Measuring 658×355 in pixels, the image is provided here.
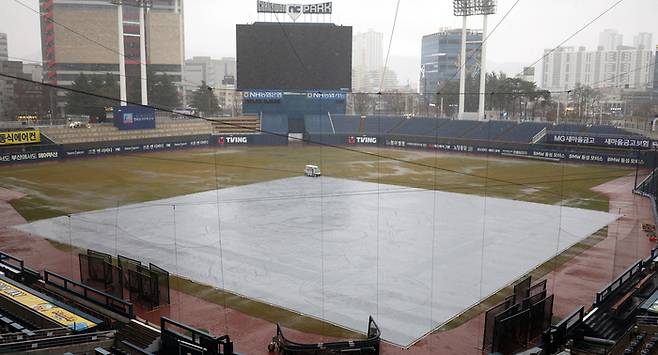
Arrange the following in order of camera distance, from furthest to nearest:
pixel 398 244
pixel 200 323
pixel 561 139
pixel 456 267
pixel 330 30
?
1. pixel 330 30
2. pixel 561 139
3. pixel 398 244
4. pixel 456 267
5. pixel 200 323

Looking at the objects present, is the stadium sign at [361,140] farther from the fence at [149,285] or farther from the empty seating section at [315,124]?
the fence at [149,285]

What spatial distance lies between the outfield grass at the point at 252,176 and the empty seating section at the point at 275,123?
10.2 metres

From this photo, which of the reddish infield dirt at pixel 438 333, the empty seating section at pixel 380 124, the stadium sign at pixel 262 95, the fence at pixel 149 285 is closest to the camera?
the reddish infield dirt at pixel 438 333

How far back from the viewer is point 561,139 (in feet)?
173

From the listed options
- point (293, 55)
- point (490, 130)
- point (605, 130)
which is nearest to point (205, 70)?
point (293, 55)

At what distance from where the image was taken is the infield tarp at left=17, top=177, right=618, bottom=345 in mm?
16734

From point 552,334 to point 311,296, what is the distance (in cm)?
727

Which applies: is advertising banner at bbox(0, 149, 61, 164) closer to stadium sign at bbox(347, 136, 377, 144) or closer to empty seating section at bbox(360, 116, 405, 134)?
stadium sign at bbox(347, 136, 377, 144)

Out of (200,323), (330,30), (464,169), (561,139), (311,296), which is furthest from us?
(330,30)

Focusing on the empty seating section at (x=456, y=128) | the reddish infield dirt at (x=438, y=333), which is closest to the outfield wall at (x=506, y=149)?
the empty seating section at (x=456, y=128)

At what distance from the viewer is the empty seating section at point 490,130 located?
60281 millimetres

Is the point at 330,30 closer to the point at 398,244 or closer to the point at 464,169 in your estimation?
the point at 464,169

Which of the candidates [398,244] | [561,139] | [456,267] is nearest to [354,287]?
[456,267]

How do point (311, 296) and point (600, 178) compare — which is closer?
point (311, 296)
